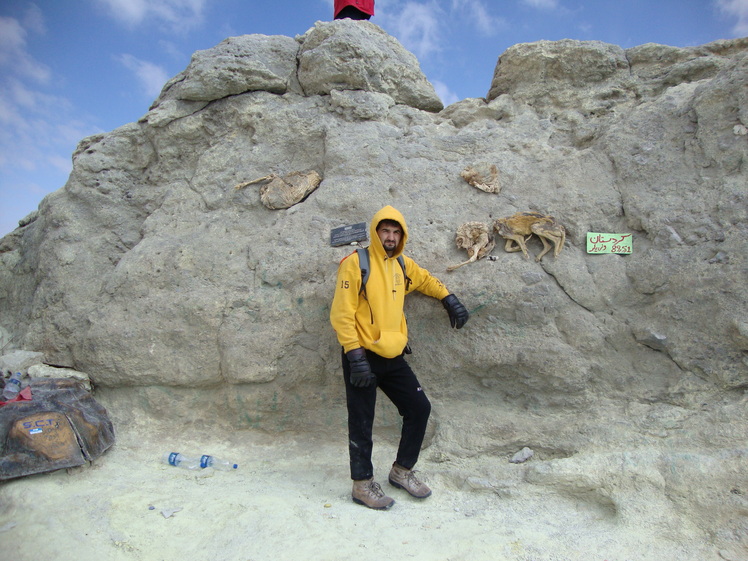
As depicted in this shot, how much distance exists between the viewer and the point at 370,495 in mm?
3244

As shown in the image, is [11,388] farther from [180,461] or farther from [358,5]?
[358,5]

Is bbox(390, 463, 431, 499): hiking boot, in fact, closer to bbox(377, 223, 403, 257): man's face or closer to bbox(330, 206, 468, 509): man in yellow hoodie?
bbox(330, 206, 468, 509): man in yellow hoodie

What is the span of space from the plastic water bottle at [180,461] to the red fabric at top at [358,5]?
5.39 meters

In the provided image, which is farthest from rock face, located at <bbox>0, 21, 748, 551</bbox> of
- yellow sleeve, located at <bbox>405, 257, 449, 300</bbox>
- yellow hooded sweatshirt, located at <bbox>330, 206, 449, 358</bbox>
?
yellow hooded sweatshirt, located at <bbox>330, 206, 449, 358</bbox>

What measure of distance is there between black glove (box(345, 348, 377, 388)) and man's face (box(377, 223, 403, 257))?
28.7 inches

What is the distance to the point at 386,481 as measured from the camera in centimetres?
355

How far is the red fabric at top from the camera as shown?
6379 millimetres

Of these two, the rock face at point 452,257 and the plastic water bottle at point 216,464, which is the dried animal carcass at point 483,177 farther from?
the plastic water bottle at point 216,464

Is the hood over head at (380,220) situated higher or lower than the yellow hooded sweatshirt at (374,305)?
higher

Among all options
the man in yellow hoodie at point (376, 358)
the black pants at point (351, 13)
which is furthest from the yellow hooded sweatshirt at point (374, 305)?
the black pants at point (351, 13)

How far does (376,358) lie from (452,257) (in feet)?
3.78

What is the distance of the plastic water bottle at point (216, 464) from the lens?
380 centimetres

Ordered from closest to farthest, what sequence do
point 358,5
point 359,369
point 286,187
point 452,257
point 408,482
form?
point 359,369, point 408,482, point 452,257, point 286,187, point 358,5

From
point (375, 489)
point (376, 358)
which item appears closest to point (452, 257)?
point (376, 358)
